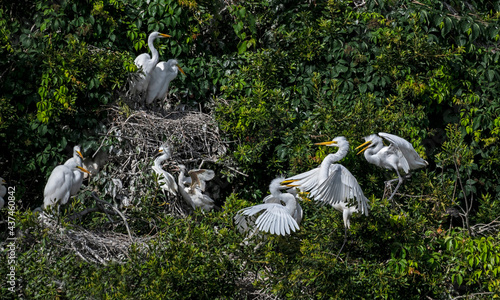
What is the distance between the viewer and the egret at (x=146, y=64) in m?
6.20

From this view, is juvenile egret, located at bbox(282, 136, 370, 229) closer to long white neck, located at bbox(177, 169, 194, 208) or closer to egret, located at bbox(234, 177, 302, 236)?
egret, located at bbox(234, 177, 302, 236)

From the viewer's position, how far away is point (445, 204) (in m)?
5.18

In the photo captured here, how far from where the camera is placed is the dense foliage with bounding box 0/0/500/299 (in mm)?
4656

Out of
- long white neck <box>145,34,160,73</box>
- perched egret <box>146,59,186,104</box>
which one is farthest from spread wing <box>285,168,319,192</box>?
long white neck <box>145,34,160,73</box>

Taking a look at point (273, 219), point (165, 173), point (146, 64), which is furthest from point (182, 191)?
point (273, 219)

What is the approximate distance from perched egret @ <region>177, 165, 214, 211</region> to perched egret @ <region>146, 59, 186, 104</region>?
88cm

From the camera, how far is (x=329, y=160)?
4988mm

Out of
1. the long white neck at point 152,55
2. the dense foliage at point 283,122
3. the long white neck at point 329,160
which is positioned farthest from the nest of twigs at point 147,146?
the long white neck at point 329,160

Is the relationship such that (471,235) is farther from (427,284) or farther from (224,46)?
(224,46)

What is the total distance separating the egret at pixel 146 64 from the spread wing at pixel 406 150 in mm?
2140

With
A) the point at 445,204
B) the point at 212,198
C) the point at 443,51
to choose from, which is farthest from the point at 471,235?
the point at 212,198

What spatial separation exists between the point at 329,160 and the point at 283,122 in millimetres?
1133

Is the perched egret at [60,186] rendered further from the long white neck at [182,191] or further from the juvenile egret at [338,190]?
the juvenile egret at [338,190]

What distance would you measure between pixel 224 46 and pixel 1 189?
8.60 feet
